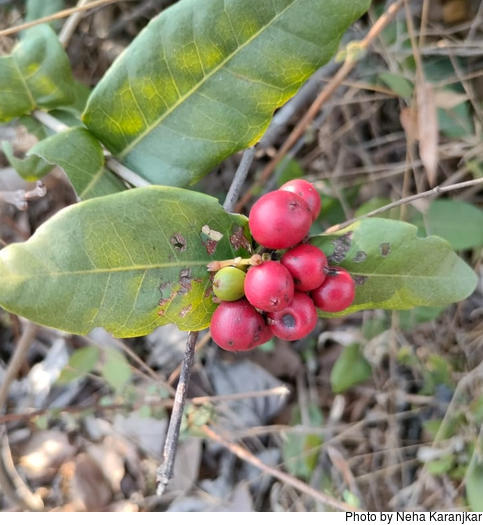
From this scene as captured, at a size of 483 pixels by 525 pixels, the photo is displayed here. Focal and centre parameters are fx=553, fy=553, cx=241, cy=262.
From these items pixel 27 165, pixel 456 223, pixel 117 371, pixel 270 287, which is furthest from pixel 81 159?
pixel 456 223

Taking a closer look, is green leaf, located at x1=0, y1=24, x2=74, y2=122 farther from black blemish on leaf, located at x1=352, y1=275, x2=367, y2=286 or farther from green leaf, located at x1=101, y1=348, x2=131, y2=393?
black blemish on leaf, located at x1=352, y1=275, x2=367, y2=286

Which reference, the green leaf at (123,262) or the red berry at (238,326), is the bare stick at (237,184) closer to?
the green leaf at (123,262)

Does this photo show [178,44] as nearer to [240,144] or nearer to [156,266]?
[240,144]

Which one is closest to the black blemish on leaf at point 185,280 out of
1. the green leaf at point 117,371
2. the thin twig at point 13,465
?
the green leaf at point 117,371

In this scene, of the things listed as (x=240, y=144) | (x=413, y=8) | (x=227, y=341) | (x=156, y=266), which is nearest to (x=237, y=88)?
(x=240, y=144)

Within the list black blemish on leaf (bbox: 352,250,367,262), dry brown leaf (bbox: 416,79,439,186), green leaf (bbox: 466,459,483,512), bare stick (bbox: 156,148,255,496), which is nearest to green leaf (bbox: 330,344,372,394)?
green leaf (bbox: 466,459,483,512)

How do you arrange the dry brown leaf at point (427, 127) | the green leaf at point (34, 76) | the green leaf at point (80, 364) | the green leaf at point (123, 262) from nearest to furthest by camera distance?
the green leaf at point (123, 262) → the green leaf at point (34, 76) → the dry brown leaf at point (427, 127) → the green leaf at point (80, 364)

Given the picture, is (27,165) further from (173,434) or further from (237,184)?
(173,434)

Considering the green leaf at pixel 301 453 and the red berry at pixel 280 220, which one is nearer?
the red berry at pixel 280 220
